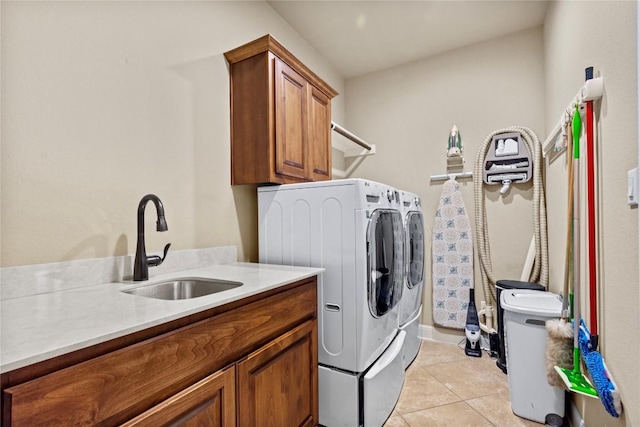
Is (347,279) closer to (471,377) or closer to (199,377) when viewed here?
(199,377)

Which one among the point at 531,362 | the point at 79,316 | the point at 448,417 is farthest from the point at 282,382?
the point at 531,362

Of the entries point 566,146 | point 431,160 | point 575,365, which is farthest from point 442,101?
point 575,365

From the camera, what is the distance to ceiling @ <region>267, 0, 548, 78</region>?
2.34m

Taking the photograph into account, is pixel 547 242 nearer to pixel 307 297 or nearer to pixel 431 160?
pixel 431 160

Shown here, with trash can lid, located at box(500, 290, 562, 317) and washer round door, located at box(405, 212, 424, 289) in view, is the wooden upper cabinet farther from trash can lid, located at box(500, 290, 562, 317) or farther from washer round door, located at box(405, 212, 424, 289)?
trash can lid, located at box(500, 290, 562, 317)

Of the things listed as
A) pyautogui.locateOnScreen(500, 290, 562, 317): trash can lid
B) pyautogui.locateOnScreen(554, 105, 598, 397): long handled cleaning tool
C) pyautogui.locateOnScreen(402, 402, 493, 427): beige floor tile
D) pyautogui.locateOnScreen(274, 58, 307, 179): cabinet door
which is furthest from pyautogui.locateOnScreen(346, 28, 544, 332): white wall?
pyautogui.locateOnScreen(274, 58, 307, 179): cabinet door

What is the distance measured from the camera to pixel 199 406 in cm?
89

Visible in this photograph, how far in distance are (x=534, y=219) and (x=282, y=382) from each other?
7.90 ft

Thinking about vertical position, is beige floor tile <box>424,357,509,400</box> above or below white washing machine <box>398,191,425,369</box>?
below

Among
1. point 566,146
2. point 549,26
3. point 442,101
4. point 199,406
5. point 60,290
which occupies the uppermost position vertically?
point 549,26

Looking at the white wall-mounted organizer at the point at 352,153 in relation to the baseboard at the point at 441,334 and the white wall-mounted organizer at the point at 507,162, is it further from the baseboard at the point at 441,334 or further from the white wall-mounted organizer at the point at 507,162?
the baseboard at the point at 441,334

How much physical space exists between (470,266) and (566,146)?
52.9 inches

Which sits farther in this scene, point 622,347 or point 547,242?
point 547,242

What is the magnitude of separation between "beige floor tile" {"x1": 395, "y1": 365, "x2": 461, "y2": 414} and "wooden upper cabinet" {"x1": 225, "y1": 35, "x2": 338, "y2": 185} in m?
1.57
